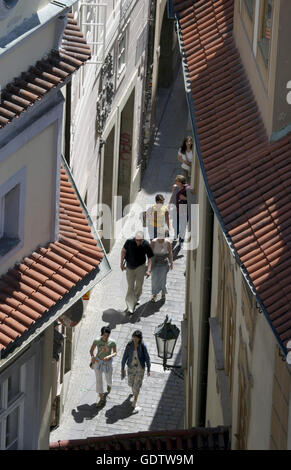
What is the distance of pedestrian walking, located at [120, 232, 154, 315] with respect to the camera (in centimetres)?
3266

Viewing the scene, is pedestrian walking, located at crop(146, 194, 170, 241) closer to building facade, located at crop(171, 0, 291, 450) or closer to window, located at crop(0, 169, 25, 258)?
building facade, located at crop(171, 0, 291, 450)

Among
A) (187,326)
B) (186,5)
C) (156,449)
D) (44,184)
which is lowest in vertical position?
(156,449)

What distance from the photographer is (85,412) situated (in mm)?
30531

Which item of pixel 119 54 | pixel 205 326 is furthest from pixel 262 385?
pixel 119 54

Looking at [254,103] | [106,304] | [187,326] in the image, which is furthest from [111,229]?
[254,103]

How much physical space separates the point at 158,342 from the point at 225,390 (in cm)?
421

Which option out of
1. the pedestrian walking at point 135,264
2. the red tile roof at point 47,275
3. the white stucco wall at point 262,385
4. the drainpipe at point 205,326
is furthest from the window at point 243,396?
the pedestrian walking at point 135,264

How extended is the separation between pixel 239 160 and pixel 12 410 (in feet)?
14.1

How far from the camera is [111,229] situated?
37.1m

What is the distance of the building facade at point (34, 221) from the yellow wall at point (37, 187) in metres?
0.01

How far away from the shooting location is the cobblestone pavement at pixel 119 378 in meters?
30.1

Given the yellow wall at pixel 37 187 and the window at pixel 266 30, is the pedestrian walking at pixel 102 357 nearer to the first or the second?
the yellow wall at pixel 37 187

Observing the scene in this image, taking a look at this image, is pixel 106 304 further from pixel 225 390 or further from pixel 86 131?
pixel 225 390

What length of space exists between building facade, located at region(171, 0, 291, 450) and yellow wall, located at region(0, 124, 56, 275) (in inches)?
74.7
